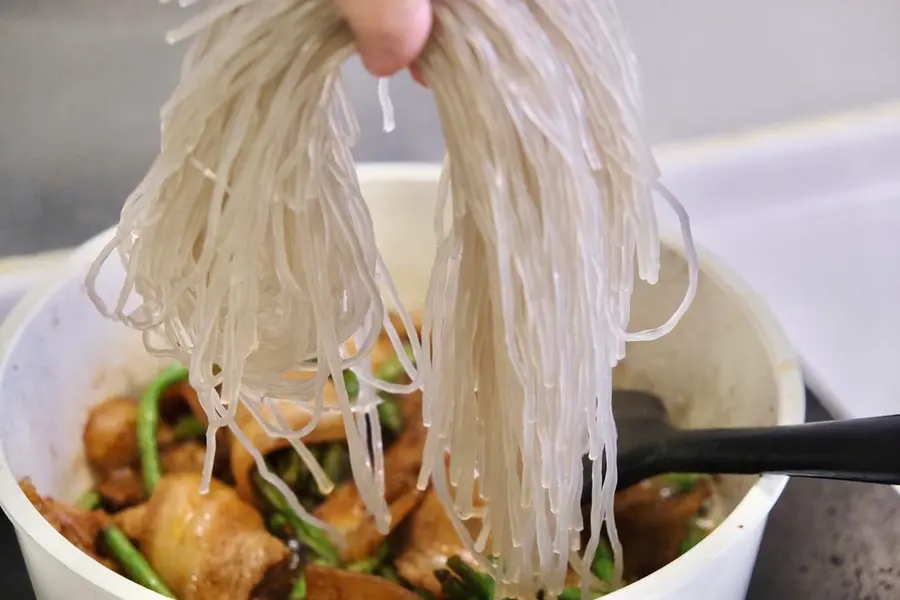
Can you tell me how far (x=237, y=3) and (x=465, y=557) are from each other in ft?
1.08

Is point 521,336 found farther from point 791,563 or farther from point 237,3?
point 791,563

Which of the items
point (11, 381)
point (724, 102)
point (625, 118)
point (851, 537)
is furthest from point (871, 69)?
point (11, 381)

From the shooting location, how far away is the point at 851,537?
2.07ft

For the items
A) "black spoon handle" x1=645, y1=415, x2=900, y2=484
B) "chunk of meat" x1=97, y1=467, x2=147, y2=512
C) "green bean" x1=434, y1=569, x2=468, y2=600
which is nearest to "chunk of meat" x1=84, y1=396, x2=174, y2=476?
"chunk of meat" x1=97, y1=467, x2=147, y2=512

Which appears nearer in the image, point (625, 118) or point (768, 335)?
point (625, 118)

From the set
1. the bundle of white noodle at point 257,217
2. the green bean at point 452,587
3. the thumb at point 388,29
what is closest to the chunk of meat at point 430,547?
the green bean at point 452,587

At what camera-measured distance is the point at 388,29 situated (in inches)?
13.2

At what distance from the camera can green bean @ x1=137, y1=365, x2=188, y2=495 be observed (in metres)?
0.60

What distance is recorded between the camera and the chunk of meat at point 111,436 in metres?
0.60

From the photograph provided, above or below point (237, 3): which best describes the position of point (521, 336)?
below

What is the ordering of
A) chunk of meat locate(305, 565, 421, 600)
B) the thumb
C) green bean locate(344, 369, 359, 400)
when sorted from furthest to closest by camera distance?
green bean locate(344, 369, 359, 400) < chunk of meat locate(305, 565, 421, 600) < the thumb

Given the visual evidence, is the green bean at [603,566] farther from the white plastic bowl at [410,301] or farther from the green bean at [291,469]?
the green bean at [291,469]

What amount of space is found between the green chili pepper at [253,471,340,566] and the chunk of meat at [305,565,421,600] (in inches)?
1.1

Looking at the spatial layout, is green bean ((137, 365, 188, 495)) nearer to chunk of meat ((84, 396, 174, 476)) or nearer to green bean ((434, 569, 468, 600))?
chunk of meat ((84, 396, 174, 476))
